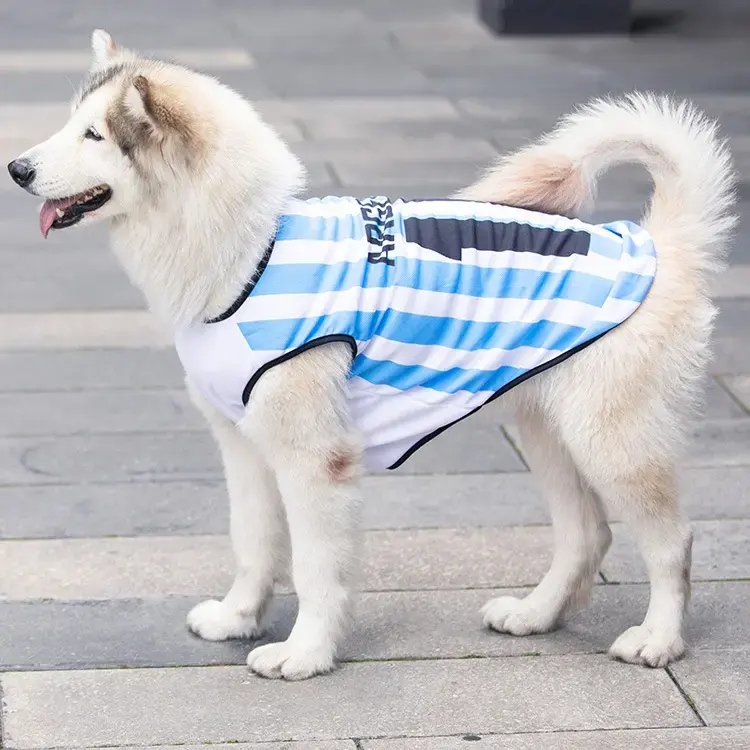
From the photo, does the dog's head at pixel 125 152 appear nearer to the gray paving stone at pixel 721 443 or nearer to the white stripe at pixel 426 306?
the white stripe at pixel 426 306

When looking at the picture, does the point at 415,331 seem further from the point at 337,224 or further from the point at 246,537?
the point at 246,537

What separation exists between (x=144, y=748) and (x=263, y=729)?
318mm

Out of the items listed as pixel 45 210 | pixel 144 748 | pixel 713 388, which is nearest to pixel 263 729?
pixel 144 748

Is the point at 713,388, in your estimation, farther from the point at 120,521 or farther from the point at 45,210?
the point at 45,210

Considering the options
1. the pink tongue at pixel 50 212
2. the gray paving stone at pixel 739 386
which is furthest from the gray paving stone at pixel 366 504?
the pink tongue at pixel 50 212

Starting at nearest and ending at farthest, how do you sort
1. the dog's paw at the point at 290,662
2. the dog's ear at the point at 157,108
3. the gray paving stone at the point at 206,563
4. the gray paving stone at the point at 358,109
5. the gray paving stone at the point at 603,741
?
the dog's ear at the point at 157,108 < the gray paving stone at the point at 603,741 < the dog's paw at the point at 290,662 < the gray paving stone at the point at 206,563 < the gray paving stone at the point at 358,109

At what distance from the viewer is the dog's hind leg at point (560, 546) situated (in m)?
4.27

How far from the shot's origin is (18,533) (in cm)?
486

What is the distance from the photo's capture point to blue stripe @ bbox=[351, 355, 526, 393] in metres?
3.88

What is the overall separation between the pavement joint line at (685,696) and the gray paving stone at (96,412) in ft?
8.00

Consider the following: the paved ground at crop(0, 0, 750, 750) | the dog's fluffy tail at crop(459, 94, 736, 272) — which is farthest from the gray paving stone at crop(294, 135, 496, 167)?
the dog's fluffy tail at crop(459, 94, 736, 272)

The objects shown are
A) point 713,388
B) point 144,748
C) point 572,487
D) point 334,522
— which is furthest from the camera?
point 713,388

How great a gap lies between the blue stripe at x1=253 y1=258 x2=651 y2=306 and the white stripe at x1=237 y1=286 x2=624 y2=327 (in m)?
0.01

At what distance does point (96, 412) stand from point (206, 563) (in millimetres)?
1439
